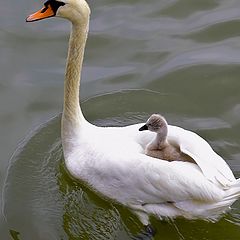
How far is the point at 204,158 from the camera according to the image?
4.68 m

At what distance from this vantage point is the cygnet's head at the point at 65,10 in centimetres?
472

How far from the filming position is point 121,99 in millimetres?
6289

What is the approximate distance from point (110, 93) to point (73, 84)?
4.12ft

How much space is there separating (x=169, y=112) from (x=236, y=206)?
48.7 inches

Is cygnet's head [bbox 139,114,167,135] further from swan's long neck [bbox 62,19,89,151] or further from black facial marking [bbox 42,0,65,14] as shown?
black facial marking [bbox 42,0,65,14]

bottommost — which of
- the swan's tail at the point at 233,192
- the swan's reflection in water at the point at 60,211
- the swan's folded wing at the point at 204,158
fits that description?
the swan's reflection in water at the point at 60,211

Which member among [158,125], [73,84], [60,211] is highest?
[73,84]

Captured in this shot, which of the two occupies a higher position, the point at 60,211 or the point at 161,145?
the point at 161,145

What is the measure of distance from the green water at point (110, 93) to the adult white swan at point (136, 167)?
0.28 meters

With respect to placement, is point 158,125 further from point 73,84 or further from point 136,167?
point 73,84

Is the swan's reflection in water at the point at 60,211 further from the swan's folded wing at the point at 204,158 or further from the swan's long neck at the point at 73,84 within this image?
the swan's folded wing at the point at 204,158

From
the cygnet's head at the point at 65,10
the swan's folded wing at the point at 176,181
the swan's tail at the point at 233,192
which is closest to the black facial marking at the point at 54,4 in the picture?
the cygnet's head at the point at 65,10

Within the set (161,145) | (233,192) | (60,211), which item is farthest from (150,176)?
(60,211)

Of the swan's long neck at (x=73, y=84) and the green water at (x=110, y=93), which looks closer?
the swan's long neck at (x=73, y=84)
